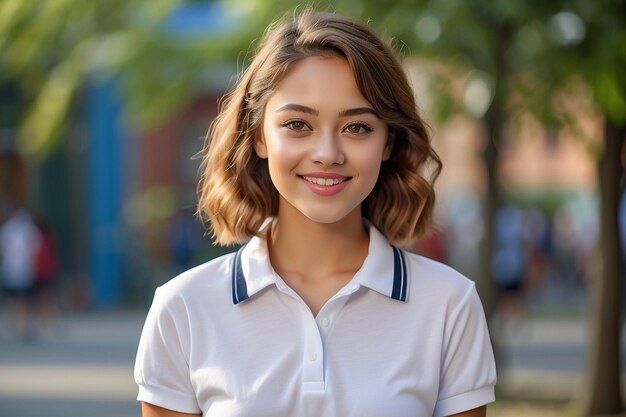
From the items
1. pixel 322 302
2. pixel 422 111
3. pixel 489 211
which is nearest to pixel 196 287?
pixel 322 302

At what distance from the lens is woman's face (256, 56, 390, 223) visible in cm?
297

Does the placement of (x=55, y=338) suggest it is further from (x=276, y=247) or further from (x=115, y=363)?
(x=276, y=247)

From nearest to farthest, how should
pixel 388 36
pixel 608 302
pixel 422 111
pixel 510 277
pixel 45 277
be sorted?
pixel 422 111, pixel 388 36, pixel 608 302, pixel 510 277, pixel 45 277

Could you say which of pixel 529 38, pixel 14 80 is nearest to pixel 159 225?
pixel 14 80

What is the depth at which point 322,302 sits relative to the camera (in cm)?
305

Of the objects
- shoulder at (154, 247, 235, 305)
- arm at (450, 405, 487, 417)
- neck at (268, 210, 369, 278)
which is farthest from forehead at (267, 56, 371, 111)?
arm at (450, 405, 487, 417)

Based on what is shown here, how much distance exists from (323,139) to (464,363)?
59 cm

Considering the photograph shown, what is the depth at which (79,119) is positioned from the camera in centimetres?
2428

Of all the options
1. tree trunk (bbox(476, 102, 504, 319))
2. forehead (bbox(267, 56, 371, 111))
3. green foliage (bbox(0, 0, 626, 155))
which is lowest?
forehead (bbox(267, 56, 371, 111))

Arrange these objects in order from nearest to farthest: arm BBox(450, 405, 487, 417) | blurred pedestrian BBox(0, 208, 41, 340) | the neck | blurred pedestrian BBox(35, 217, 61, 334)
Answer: arm BBox(450, 405, 487, 417), the neck, blurred pedestrian BBox(0, 208, 41, 340), blurred pedestrian BBox(35, 217, 61, 334)

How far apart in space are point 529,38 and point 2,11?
13.4 ft

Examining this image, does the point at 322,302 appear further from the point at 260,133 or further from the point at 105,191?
the point at 105,191

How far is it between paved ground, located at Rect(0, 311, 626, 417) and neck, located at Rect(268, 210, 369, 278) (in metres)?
7.50

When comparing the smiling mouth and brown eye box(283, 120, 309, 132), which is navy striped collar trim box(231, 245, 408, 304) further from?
brown eye box(283, 120, 309, 132)
